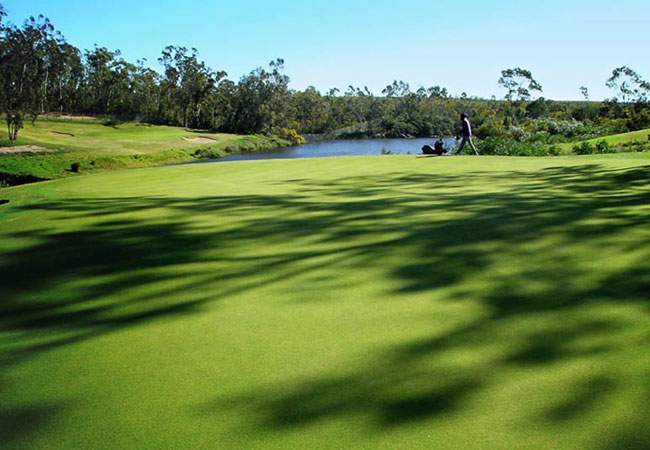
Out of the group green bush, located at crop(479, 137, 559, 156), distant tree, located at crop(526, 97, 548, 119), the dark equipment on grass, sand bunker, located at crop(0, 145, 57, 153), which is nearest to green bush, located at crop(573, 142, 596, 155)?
green bush, located at crop(479, 137, 559, 156)

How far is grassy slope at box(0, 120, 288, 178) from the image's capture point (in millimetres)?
41406

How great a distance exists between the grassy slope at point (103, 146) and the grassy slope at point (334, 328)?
3557cm

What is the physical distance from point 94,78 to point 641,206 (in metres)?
111

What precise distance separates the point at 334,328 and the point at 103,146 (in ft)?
187

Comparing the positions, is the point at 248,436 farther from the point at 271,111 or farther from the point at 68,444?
the point at 271,111

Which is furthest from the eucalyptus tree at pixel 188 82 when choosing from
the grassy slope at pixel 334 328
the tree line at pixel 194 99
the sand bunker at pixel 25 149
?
the grassy slope at pixel 334 328

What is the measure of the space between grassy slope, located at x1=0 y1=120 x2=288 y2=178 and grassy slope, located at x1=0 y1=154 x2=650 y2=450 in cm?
3557

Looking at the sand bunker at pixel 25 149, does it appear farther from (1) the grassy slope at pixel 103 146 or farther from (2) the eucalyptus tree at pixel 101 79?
(2) the eucalyptus tree at pixel 101 79

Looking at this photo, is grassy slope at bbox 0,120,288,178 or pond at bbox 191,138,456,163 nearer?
grassy slope at bbox 0,120,288,178

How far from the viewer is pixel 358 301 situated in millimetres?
4410

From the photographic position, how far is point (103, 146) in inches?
2162

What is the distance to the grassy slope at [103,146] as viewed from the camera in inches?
1630

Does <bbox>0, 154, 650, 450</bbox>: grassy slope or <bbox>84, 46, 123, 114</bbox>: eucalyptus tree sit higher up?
<bbox>84, 46, 123, 114</bbox>: eucalyptus tree

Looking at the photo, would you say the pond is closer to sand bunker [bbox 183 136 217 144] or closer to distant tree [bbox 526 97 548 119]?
sand bunker [bbox 183 136 217 144]
